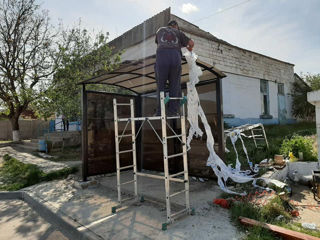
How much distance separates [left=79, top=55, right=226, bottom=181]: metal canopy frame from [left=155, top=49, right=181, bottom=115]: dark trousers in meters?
0.42

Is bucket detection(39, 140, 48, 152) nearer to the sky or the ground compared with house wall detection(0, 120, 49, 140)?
nearer to the ground

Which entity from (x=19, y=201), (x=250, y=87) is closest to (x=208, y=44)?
(x=250, y=87)

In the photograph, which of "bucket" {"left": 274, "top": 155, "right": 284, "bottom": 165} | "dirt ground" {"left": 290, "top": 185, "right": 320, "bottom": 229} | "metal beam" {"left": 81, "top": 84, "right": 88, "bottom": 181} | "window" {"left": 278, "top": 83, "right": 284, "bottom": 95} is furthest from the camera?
"window" {"left": 278, "top": 83, "right": 284, "bottom": 95}

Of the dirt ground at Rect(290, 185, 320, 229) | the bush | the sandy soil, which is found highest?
the bush

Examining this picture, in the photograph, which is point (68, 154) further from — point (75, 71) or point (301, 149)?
point (301, 149)

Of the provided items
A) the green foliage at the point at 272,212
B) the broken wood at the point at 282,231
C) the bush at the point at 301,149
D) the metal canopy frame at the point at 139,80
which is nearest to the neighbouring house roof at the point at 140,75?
the metal canopy frame at the point at 139,80

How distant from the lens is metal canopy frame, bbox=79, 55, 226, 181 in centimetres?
446

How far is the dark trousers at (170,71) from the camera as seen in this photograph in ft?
12.0

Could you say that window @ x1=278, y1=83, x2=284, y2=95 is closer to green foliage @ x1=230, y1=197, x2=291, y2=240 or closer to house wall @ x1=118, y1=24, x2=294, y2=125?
house wall @ x1=118, y1=24, x2=294, y2=125

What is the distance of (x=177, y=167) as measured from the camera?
227 inches

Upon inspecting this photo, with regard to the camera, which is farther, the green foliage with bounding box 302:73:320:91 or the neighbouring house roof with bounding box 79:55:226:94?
the green foliage with bounding box 302:73:320:91

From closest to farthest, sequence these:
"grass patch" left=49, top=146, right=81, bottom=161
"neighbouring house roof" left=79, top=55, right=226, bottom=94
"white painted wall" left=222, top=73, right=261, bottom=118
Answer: "neighbouring house roof" left=79, top=55, right=226, bottom=94 → "grass patch" left=49, top=146, right=81, bottom=161 → "white painted wall" left=222, top=73, right=261, bottom=118

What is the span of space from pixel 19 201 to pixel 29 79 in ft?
28.6

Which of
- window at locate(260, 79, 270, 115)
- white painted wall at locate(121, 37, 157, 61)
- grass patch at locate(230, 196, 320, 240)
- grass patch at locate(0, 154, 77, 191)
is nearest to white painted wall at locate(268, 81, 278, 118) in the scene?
window at locate(260, 79, 270, 115)
